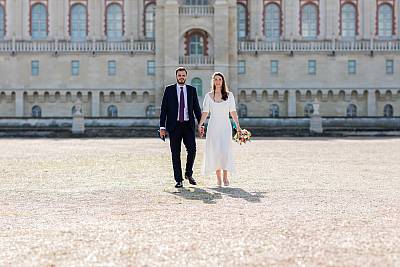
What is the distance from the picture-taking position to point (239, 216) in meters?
8.73

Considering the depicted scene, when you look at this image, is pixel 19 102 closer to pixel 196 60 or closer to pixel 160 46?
pixel 160 46

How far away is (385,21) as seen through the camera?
56906 mm

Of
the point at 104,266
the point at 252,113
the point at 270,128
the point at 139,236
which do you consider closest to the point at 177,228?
the point at 139,236

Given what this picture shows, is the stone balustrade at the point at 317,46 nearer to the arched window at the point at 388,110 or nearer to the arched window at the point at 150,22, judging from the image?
the arched window at the point at 388,110

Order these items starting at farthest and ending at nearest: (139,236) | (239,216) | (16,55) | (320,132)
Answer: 1. (16,55)
2. (320,132)
3. (239,216)
4. (139,236)

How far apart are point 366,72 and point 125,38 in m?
21.5

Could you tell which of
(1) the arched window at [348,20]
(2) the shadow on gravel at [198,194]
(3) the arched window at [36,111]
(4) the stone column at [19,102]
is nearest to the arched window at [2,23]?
(4) the stone column at [19,102]

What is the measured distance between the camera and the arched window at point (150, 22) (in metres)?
56.8

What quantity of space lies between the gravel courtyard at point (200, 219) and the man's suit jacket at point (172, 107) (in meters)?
1.27

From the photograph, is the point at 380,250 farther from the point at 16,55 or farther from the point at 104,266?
the point at 16,55

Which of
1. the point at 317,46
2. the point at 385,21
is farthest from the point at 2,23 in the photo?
the point at 385,21

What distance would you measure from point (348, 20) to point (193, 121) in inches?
1860

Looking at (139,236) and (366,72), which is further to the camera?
(366,72)

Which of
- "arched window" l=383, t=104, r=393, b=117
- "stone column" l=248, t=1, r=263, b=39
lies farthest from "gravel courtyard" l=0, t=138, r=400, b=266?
"stone column" l=248, t=1, r=263, b=39
